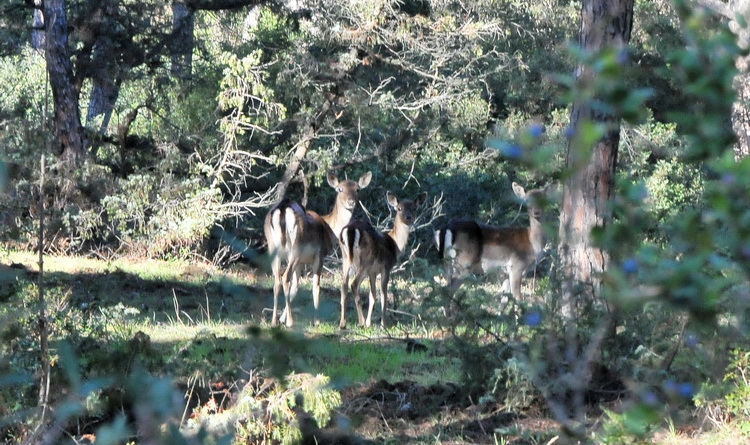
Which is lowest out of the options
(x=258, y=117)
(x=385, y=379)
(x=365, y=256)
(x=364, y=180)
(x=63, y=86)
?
(x=385, y=379)

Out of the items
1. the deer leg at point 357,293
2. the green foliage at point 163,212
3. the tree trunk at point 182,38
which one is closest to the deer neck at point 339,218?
the deer leg at point 357,293

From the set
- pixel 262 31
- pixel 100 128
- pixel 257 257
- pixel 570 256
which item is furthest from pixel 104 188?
pixel 257 257

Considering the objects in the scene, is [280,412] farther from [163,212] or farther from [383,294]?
[163,212]

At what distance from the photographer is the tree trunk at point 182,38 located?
71.2 ft

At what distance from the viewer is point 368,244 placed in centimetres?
1402

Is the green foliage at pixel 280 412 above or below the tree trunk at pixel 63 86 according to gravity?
below

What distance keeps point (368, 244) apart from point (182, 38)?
374 inches

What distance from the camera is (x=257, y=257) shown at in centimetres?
190

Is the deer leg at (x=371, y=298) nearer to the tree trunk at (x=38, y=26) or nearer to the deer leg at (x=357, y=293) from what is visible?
the deer leg at (x=357, y=293)

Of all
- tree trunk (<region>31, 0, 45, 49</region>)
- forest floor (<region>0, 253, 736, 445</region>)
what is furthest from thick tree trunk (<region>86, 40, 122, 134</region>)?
forest floor (<region>0, 253, 736, 445</region>)

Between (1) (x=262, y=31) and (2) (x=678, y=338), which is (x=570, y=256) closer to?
(2) (x=678, y=338)

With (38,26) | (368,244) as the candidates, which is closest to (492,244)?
(368,244)

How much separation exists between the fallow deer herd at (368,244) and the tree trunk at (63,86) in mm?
5517

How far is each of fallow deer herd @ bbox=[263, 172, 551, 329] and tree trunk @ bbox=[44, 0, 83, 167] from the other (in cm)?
552
